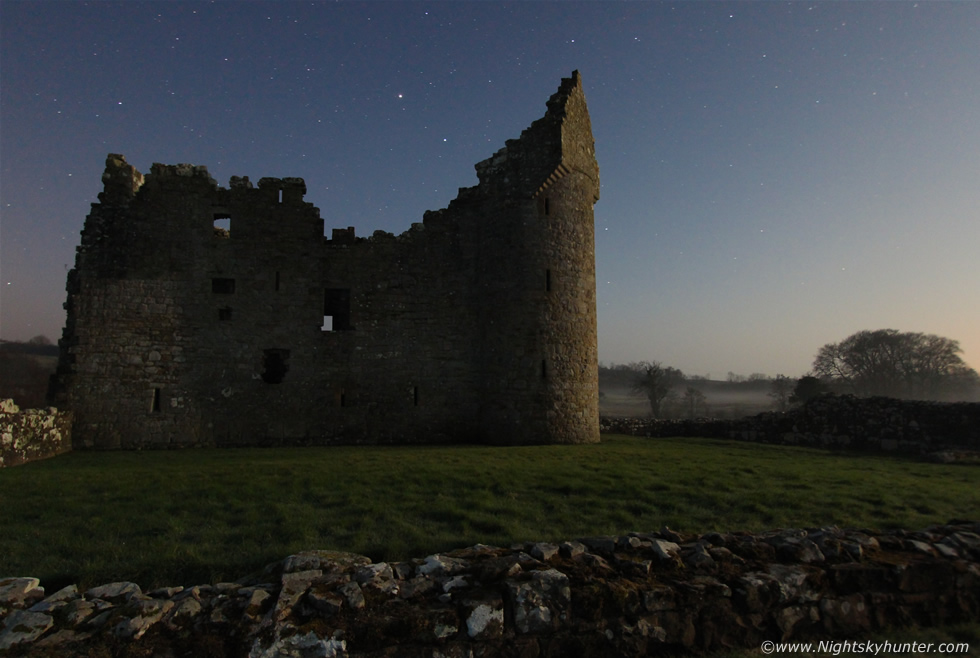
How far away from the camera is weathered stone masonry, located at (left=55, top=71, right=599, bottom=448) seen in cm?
1545

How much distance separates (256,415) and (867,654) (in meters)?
15.5

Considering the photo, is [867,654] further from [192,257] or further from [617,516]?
[192,257]

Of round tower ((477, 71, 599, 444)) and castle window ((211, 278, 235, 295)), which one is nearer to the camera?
round tower ((477, 71, 599, 444))

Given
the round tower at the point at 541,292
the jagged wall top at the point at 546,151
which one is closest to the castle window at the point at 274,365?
the round tower at the point at 541,292

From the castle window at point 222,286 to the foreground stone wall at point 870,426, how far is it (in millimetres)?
17950

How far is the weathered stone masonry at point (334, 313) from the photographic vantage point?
50.7ft

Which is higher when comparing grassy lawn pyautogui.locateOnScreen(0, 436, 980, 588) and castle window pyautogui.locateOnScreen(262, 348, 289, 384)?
castle window pyautogui.locateOnScreen(262, 348, 289, 384)

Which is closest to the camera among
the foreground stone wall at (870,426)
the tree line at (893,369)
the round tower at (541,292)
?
the round tower at (541,292)

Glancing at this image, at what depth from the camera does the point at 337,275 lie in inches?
666

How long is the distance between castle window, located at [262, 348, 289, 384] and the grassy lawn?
166 inches

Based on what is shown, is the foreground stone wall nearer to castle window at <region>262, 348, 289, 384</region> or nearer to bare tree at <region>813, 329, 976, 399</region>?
castle window at <region>262, 348, 289, 384</region>

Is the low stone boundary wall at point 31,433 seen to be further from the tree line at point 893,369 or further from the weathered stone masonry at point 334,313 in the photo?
the tree line at point 893,369

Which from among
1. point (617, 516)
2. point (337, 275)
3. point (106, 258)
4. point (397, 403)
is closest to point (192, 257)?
point (106, 258)

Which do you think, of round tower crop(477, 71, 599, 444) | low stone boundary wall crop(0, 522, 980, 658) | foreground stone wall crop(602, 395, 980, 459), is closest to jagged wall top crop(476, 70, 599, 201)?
round tower crop(477, 71, 599, 444)
